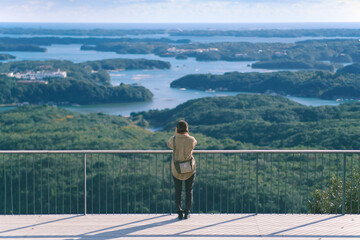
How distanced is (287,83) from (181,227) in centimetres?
9323

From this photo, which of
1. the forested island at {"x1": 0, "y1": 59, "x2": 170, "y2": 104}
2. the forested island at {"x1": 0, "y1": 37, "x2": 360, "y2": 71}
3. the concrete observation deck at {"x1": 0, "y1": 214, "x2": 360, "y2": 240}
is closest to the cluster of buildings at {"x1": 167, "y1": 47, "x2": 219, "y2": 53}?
the forested island at {"x1": 0, "y1": 37, "x2": 360, "y2": 71}

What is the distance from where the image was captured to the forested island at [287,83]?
84812 millimetres

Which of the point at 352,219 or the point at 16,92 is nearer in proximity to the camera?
the point at 352,219

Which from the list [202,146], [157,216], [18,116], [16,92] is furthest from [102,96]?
[157,216]

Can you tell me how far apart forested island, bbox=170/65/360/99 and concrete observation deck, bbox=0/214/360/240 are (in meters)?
79.8

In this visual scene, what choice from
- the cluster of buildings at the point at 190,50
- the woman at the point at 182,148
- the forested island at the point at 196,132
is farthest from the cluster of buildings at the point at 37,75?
the woman at the point at 182,148

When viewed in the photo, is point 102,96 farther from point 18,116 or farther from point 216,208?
point 216,208

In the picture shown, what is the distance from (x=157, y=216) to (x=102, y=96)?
291 feet

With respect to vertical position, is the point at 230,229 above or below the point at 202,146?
above

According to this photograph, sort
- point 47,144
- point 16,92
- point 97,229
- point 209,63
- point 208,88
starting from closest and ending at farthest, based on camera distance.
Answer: point 97,229
point 47,144
point 16,92
point 208,88
point 209,63

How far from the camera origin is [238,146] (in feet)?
153

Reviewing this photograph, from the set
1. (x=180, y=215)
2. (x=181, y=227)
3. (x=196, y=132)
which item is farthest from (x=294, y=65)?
(x=181, y=227)

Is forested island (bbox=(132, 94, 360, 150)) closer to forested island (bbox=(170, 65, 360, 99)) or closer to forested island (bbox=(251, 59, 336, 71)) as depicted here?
forested island (bbox=(170, 65, 360, 99))

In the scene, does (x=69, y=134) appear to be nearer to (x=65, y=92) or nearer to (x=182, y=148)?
(x=182, y=148)
